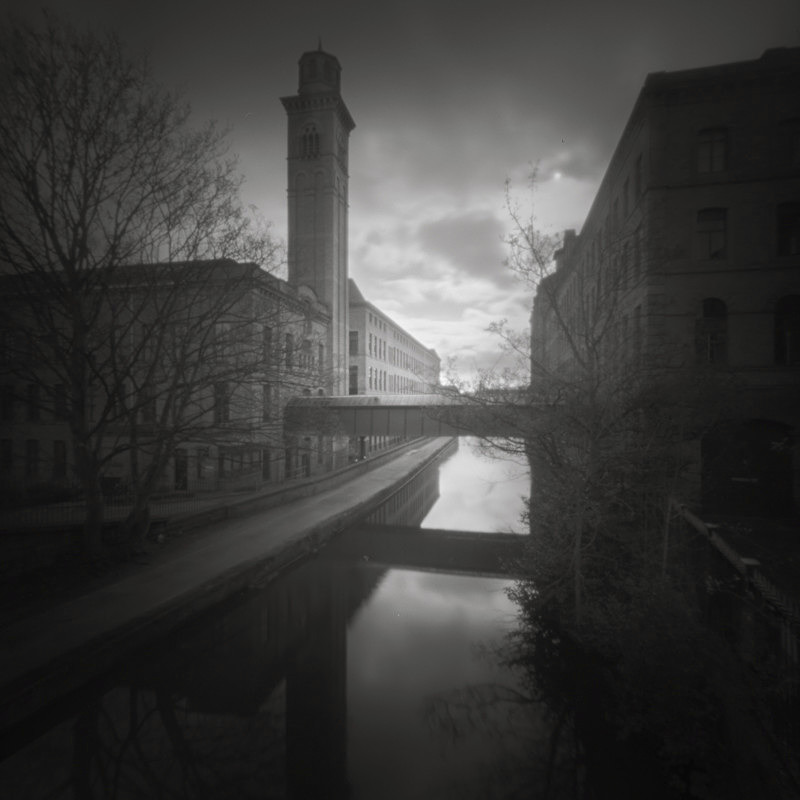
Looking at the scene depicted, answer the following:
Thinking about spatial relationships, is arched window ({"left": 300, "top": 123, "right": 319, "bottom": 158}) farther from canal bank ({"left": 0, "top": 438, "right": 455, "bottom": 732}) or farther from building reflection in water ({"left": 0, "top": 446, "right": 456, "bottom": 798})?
building reflection in water ({"left": 0, "top": 446, "right": 456, "bottom": 798})

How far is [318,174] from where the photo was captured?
3756 cm

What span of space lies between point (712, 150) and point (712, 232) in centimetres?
305

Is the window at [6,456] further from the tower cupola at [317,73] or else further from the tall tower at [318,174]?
the tower cupola at [317,73]

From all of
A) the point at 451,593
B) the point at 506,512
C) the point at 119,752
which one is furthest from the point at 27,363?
the point at 506,512

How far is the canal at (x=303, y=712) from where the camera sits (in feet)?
21.5

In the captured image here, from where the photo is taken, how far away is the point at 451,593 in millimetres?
13836

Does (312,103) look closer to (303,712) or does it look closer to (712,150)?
(712,150)

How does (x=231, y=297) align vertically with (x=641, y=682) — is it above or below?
above

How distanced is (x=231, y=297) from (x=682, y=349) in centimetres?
1500

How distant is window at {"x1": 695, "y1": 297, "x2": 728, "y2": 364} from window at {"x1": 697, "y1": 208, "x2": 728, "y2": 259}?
1.74 meters

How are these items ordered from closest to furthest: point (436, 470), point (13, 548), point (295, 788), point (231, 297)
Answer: point (295, 788) → point (13, 548) → point (231, 297) → point (436, 470)

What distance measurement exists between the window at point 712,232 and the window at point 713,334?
1.74 metres

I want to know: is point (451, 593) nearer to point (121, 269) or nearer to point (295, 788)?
point (295, 788)

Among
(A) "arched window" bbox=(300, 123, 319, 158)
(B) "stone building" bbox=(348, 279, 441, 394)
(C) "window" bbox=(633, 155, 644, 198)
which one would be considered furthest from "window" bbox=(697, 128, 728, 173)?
(A) "arched window" bbox=(300, 123, 319, 158)
